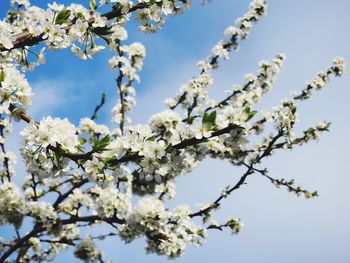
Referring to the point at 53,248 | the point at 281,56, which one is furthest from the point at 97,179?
the point at 53,248

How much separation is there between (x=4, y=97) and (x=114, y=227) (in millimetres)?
5427

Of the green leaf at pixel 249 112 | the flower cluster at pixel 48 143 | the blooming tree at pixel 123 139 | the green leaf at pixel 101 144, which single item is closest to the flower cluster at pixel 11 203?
the blooming tree at pixel 123 139

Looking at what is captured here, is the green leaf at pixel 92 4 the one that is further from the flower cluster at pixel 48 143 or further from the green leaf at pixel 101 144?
the green leaf at pixel 101 144

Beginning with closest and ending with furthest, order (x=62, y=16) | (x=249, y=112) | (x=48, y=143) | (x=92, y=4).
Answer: (x=48, y=143) < (x=249, y=112) < (x=62, y=16) < (x=92, y=4)

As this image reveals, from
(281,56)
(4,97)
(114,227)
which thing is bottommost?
(4,97)

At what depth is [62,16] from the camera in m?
3.83

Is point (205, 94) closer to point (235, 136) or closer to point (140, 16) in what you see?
point (140, 16)

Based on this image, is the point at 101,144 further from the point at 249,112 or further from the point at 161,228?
the point at 161,228

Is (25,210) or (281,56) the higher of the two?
(281,56)

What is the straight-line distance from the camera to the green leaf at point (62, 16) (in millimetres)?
3818

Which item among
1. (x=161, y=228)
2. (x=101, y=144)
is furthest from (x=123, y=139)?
(x=161, y=228)

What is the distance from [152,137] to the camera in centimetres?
326

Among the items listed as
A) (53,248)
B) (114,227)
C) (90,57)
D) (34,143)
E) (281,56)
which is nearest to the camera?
(34,143)

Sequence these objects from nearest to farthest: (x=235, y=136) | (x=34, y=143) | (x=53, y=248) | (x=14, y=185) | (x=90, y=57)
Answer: (x=34, y=143)
(x=235, y=136)
(x=90, y=57)
(x=14, y=185)
(x=53, y=248)
